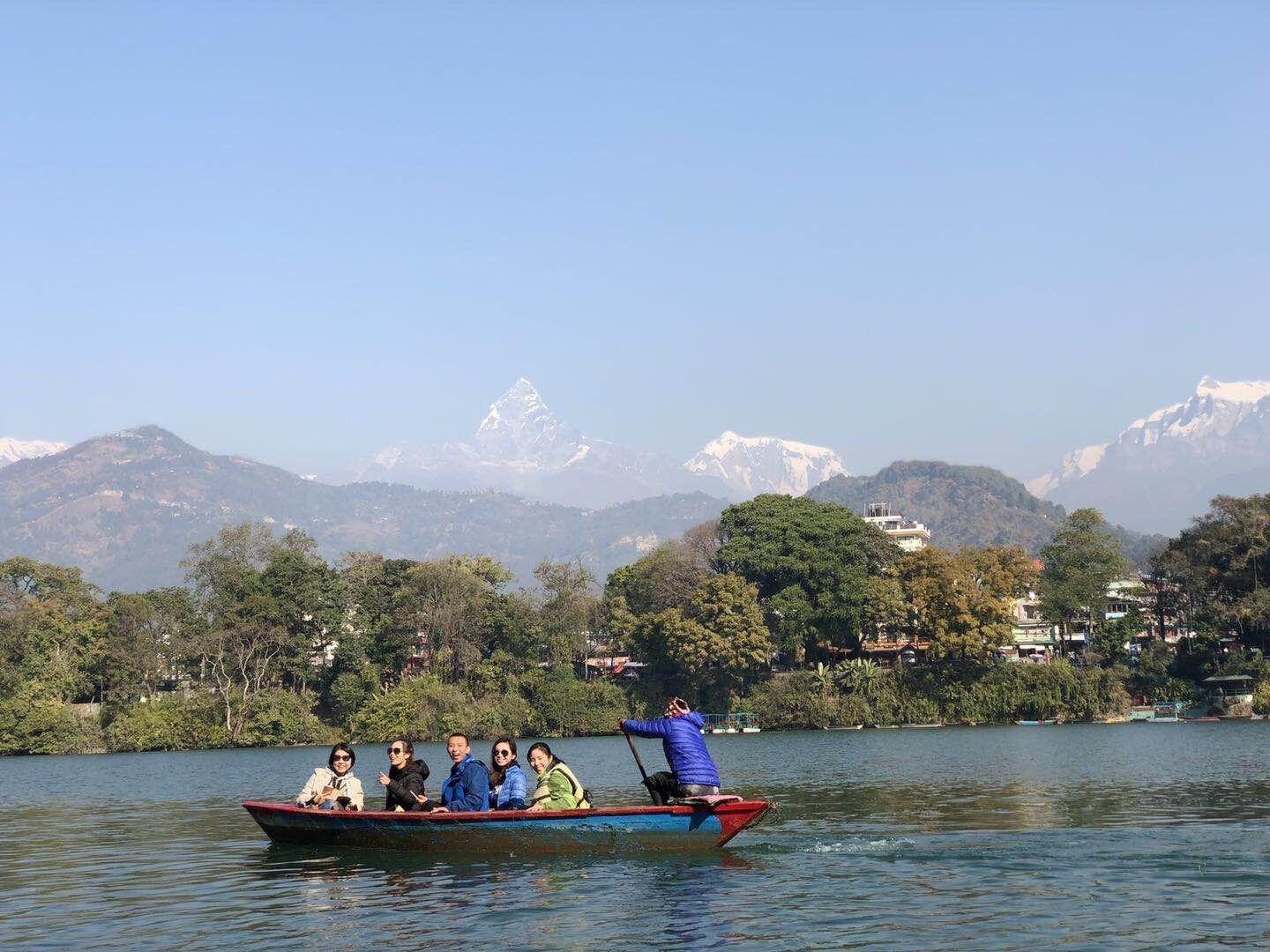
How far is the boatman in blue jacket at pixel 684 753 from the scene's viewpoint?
2172 centimetres

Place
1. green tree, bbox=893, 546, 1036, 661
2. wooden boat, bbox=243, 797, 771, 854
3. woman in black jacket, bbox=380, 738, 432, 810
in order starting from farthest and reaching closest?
green tree, bbox=893, 546, 1036, 661, woman in black jacket, bbox=380, 738, 432, 810, wooden boat, bbox=243, 797, 771, 854

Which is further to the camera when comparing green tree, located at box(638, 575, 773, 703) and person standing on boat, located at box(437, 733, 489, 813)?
green tree, located at box(638, 575, 773, 703)

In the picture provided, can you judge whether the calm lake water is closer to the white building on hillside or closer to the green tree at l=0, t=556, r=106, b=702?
the green tree at l=0, t=556, r=106, b=702

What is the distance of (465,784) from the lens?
75.0 ft

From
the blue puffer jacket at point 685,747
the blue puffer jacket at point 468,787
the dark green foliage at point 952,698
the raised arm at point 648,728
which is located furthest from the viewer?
the dark green foliage at point 952,698

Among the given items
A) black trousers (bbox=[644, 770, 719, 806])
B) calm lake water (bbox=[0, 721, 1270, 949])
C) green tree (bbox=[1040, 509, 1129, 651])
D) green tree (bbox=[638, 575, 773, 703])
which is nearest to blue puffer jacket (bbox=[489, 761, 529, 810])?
calm lake water (bbox=[0, 721, 1270, 949])

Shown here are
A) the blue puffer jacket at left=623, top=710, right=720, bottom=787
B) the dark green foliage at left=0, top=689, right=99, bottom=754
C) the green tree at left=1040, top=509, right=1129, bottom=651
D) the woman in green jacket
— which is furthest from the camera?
the green tree at left=1040, top=509, right=1129, bottom=651

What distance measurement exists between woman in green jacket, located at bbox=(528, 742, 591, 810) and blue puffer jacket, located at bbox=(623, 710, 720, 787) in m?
1.64

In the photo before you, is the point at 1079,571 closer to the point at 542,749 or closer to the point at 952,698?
the point at 952,698

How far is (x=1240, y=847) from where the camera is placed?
21.0 meters

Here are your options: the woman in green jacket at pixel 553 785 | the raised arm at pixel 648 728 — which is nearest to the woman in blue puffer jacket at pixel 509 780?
the woman in green jacket at pixel 553 785

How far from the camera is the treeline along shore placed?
81438mm

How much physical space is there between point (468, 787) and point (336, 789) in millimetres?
3064

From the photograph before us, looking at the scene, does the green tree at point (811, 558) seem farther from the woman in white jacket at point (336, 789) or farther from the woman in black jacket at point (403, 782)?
the woman in black jacket at point (403, 782)
